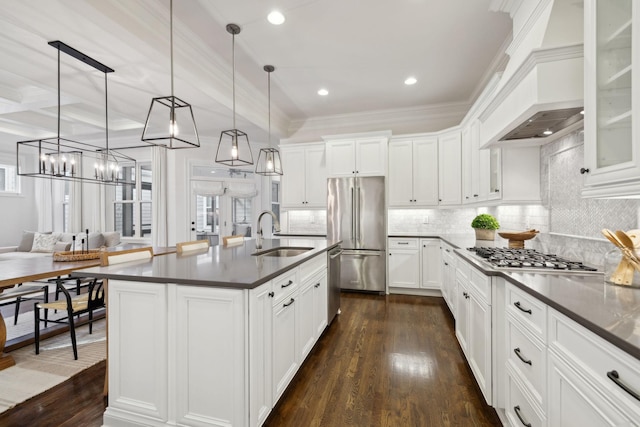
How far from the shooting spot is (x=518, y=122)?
200 cm

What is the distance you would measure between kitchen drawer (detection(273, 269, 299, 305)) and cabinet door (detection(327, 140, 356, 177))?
300 cm

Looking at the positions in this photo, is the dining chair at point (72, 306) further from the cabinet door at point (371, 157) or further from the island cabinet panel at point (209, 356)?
the cabinet door at point (371, 157)

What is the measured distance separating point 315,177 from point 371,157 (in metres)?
1.09

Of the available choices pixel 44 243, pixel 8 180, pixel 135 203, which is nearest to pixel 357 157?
pixel 135 203

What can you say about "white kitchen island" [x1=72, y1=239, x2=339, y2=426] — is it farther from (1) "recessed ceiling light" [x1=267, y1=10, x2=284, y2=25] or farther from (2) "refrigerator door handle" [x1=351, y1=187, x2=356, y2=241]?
(2) "refrigerator door handle" [x1=351, y1=187, x2=356, y2=241]

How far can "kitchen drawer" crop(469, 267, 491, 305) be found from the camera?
6.18 feet

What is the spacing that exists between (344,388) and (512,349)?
3.86ft

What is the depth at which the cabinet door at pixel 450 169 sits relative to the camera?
4.45 meters

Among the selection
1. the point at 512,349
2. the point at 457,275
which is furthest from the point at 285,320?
the point at 457,275

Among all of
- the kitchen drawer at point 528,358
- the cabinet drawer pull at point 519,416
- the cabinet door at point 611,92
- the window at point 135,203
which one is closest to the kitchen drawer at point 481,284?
the kitchen drawer at point 528,358

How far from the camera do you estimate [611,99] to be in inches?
52.5

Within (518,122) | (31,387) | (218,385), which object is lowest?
(31,387)

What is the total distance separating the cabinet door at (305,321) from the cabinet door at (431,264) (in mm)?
2514

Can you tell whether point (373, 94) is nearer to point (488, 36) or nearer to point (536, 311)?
point (488, 36)
